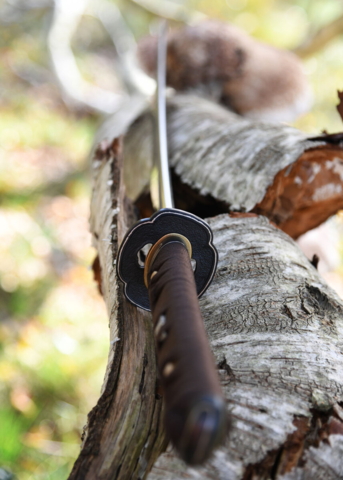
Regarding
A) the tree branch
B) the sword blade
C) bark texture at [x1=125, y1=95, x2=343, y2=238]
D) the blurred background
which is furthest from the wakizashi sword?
the tree branch

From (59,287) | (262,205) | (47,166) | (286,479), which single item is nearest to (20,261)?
(59,287)

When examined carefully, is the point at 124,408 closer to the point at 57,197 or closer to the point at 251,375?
the point at 251,375

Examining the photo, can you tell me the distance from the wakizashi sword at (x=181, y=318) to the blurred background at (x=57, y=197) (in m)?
0.44

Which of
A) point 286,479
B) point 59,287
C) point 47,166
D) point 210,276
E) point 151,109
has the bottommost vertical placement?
point 286,479

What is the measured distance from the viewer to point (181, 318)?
0.82 feet

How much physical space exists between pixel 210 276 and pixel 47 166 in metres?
2.05

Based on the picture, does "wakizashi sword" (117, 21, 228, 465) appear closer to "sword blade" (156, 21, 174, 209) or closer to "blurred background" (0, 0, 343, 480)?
"sword blade" (156, 21, 174, 209)

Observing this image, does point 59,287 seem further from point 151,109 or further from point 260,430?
point 260,430

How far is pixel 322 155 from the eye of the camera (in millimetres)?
577

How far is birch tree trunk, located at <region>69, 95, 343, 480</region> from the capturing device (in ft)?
0.91

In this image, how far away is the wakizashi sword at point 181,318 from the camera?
21 cm

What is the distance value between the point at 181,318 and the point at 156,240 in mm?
109

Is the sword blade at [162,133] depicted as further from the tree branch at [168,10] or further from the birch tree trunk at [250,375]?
the tree branch at [168,10]

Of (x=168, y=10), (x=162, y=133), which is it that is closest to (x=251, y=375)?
(x=162, y=133)
